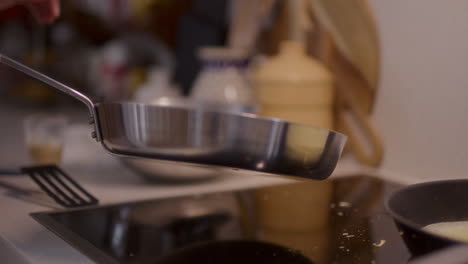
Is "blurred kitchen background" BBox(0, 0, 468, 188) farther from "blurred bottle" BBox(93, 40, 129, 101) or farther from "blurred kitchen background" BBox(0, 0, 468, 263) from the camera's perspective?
"blurred bottle" BBox(93, 40, 129, 101)

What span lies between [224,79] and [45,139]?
323 mm

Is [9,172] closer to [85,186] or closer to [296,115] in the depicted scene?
[85,186]

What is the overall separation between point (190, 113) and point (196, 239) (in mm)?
134

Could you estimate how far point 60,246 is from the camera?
0.58 meters

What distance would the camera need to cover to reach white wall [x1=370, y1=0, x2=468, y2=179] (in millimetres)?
816

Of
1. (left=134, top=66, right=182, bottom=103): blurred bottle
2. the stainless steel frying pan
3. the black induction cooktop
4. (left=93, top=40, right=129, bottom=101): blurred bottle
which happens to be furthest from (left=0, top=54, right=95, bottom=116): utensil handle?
(left=93, top=40, right=129, bottom=101): blurred bottle

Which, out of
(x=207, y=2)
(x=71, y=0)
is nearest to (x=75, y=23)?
(x=71, y=0)

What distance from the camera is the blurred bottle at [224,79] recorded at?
1049 millimetres

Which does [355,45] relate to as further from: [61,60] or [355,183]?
[61,60]

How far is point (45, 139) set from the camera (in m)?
0.97

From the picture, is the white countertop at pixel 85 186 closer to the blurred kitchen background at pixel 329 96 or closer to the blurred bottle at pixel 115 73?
the blurred kitchen background at pixel 329 96

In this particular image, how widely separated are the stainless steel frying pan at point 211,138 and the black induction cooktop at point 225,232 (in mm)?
79

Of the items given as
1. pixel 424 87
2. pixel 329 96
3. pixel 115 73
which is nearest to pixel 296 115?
pixel 329 96

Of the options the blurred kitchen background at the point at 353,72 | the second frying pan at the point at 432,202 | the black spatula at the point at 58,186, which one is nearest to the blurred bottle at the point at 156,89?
the blurred kitchen background at the point at 353,72
